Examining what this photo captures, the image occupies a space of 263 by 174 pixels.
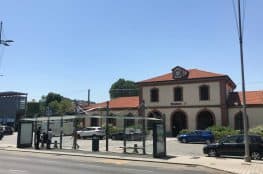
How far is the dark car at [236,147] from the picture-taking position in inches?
968

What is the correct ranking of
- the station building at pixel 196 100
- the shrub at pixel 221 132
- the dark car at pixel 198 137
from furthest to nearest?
the station building at pixel 196 100
the shrub at pixel 221 132
the dark car at pixel 198 137

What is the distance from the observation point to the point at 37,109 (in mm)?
Answer: 118125

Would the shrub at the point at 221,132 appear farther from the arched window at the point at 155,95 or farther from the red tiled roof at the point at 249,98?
the arched window at the point at 155,95

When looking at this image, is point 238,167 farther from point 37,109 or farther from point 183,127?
point 37,109

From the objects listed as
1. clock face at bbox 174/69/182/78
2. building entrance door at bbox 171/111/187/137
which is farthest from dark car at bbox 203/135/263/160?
clock face at bbox 174/69/182/78

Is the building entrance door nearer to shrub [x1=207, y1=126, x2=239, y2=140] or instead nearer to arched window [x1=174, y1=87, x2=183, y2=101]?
arched window [x1=174, y1=87, x2=183, y2=101]

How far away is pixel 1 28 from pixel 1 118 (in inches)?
2186

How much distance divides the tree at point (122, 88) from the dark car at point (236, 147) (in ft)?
259

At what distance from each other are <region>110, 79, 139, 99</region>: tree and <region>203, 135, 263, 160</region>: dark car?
78.9 metres

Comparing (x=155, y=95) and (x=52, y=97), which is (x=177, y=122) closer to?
(x=155, y=95)

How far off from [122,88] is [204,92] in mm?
59324

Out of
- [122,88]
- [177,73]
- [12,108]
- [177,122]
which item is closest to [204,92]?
[177,73]

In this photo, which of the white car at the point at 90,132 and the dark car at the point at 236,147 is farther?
the white car at the point at 90,132

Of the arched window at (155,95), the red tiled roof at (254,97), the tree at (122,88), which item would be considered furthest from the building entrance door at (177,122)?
the tree at (122,88)
